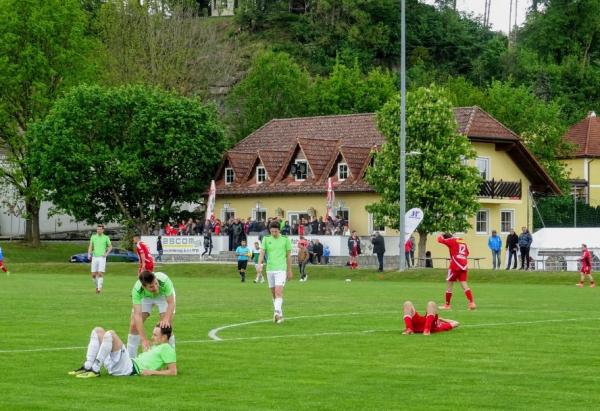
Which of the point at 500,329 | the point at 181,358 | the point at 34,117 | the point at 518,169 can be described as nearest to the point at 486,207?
the point at 518,169

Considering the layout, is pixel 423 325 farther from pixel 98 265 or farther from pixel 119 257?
pixel 119 257

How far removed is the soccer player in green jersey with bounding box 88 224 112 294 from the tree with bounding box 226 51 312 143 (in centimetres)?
5617

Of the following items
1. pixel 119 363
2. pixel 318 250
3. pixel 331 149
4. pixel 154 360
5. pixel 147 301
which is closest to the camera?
pixel 119 363

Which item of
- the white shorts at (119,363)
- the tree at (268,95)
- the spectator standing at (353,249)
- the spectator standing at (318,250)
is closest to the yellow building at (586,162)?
the tree at (268,95)

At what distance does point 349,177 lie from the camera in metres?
80.6

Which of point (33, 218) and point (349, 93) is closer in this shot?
point (33, 218)

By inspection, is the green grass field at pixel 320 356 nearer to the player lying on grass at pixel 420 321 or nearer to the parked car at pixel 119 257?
the player lying on grass at pixel 420 321

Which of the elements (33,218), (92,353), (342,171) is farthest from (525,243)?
(92,353)

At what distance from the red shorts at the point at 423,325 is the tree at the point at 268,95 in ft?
246

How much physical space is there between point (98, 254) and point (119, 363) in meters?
25.9

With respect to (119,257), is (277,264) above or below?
above

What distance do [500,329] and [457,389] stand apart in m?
9.91

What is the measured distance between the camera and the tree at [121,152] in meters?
80.6

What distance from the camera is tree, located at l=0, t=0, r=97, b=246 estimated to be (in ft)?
293
